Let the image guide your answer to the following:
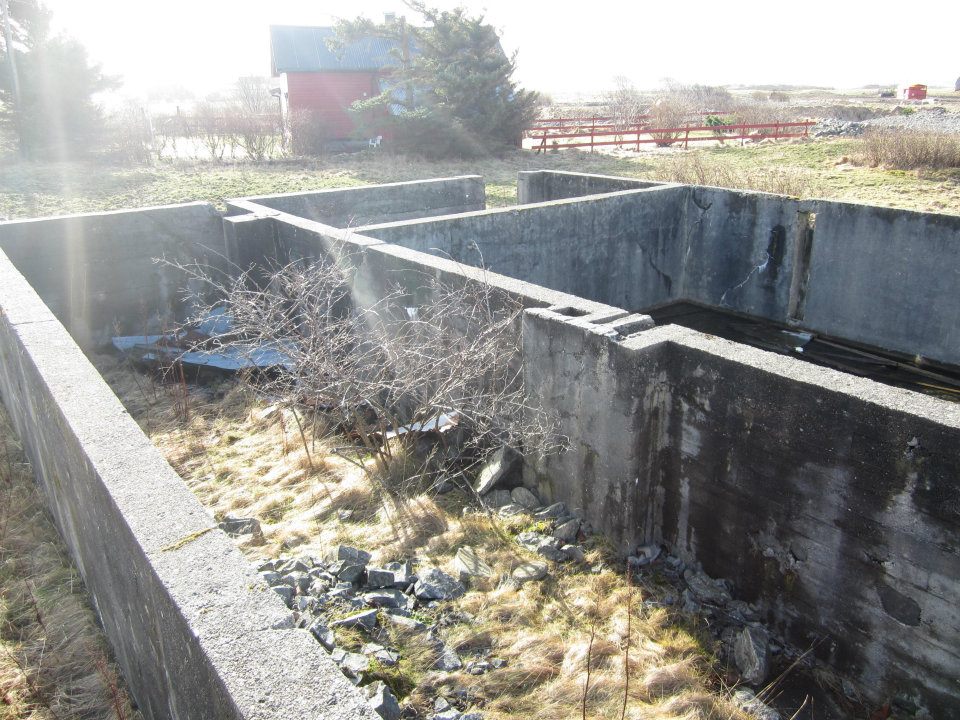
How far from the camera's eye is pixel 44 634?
12.9 feet

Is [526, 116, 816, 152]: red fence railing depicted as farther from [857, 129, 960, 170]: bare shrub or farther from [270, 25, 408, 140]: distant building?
[857, 129, 960, 170]: bare shrub

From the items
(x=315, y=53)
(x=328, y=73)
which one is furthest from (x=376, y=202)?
(x=315, y=53)

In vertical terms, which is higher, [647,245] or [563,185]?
[563,185]

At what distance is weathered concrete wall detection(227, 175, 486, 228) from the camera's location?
33.3 ft

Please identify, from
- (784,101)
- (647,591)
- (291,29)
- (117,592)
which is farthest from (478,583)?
(784,101)

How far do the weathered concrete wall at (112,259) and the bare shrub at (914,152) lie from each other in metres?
16.8

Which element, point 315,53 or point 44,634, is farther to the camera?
point 315,53

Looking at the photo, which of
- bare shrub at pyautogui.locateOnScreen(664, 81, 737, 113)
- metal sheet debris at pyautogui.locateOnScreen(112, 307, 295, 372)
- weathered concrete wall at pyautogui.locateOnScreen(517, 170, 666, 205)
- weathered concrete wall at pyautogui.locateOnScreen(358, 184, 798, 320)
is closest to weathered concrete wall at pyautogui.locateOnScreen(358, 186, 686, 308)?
weathered concrete wall at pyautogui.locateOnScreen(358, 184, 798, 320)

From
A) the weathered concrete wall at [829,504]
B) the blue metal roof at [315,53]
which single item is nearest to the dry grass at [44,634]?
the weathered concrete wall at [829,504]

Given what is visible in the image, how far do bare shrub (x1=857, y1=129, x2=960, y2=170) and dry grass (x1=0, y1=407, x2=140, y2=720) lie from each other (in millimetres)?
19830

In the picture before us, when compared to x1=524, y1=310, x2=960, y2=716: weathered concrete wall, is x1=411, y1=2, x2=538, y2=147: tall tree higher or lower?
higher

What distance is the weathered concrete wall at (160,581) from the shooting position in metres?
2.12

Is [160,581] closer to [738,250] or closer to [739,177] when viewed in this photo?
[738,250]

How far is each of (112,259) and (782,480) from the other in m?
7.99
